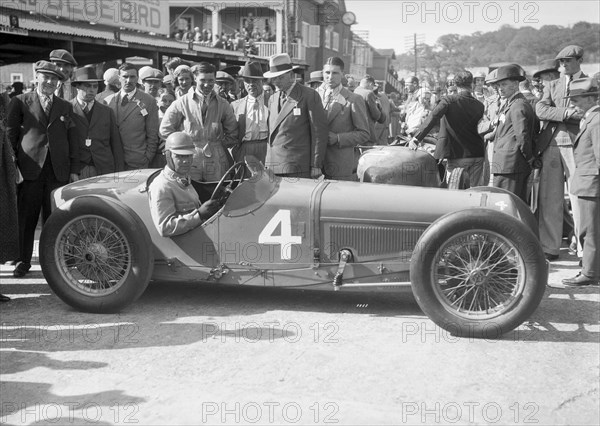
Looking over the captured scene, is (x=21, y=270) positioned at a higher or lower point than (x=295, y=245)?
lower

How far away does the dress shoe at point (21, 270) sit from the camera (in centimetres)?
610

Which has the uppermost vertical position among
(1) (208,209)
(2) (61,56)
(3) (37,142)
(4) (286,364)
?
(2) (61,56)

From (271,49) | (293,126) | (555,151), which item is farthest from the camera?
(271,49)

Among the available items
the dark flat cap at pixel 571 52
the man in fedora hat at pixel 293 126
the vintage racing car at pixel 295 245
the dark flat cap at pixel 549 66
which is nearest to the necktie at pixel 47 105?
the vintage racing car at pixel 295 245

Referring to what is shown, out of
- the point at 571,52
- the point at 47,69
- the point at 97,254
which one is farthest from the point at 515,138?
the point at 47,69

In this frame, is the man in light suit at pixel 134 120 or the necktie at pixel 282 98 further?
the man in light suit at pixel 134 120

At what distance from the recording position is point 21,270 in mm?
6137

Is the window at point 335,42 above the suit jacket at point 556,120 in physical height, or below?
above

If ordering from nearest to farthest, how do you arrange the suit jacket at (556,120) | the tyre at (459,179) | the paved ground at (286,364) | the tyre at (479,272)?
1. the paved ground at (286,364)
2. the tyre at (479,272)
3. the suit jacket at (556,120)
4. the tyre at (459,179)

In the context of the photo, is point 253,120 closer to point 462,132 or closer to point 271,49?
point 462,132

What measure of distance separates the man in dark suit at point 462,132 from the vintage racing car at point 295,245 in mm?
2154

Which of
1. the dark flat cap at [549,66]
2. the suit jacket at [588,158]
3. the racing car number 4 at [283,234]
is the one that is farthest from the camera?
the dark flat cap at [549,66]

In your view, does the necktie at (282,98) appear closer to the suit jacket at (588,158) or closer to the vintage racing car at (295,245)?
the vintage racing car at (295,245)

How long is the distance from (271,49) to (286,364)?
3292 cm
